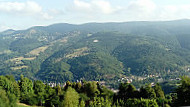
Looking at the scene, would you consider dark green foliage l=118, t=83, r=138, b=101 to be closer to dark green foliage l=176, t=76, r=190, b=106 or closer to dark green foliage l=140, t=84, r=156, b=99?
dark green foliage l=140, t=84, r=156, b=99

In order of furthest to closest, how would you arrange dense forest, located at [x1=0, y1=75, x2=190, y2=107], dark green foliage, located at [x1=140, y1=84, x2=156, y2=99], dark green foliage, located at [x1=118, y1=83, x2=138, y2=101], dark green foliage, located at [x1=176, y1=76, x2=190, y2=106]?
1. dark green foliage, located at [x1=118, y1=83, x2=138, y2=101]
2. dark green foliage, located at [x1=140, y1=84, x2=156, y2=99]
3. dense forest, located at [x1=0, y1=75, x2=190, y2=107]
4. dark green foliage, located at [x1=176, y1=76, x2=190, y2=106]

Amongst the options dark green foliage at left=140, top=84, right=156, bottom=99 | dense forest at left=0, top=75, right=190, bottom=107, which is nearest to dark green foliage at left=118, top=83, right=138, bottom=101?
dense forest at left=0, top=75, right=190, bottom=107

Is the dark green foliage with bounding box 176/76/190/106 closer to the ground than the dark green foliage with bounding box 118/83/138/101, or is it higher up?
higher up

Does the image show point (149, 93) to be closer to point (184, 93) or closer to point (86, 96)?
point (184, 93)

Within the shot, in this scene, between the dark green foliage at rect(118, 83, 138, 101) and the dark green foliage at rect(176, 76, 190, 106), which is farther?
the dark green foliage at rect(118, 83, 138, 101)

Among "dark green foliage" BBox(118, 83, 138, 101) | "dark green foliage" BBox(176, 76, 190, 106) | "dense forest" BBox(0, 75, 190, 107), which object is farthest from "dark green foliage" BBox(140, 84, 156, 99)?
"dark green foliage" BBox(176, 76, 190, 106)

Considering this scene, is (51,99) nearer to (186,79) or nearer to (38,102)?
(38,102)

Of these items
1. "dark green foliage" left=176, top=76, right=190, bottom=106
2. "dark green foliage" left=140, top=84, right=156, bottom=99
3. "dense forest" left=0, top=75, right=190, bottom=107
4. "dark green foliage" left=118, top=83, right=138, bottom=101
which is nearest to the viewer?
"dark green foliage" left=176, top=76, right=190, bottom=106

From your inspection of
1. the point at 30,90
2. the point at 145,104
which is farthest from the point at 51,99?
the point at 145,104

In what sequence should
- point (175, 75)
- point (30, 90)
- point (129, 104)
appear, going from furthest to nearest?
point (175, 75) < point (30, 90) < point (129, 104)
